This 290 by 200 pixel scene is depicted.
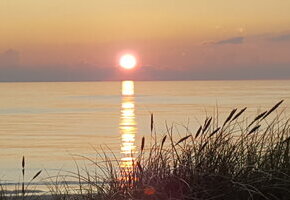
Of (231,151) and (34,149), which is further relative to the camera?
(34,149)

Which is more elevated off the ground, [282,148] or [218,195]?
[282,148]

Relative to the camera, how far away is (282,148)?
6.72m

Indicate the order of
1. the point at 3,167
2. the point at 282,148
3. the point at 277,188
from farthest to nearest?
the point at 3,167 < the point at 282,148 < the point at 277,188

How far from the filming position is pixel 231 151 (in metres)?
6.38

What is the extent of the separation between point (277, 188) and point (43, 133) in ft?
127

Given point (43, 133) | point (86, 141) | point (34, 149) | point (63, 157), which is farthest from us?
point (43, 133)

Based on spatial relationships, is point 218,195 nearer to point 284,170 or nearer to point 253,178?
point 253,178

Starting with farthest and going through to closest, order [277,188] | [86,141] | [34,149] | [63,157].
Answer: [86,141] → [34,149] → [63,157] → [277,188]

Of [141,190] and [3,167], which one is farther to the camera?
[3,167]

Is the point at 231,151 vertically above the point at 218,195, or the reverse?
the point at 231,151

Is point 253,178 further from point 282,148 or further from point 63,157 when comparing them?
point 63,157

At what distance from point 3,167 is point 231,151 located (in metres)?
19.3

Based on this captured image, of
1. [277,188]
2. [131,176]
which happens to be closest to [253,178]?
[277,188]

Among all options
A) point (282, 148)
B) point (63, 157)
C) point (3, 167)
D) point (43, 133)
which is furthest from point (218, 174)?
point (43, 133)
